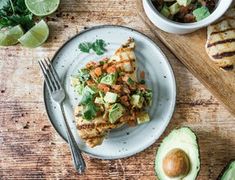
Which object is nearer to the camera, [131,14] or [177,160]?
[177,160]

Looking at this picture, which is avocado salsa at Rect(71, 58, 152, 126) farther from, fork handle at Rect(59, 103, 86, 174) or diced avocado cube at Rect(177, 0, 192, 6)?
diced avocado cube at Rect(177, 0, 192, 6)

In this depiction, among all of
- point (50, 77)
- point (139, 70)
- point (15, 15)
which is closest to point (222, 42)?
point (139, 70)

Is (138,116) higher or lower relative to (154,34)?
lower

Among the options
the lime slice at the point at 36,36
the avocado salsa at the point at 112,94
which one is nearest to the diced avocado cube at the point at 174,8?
the avocado salsa at the point at 112,94

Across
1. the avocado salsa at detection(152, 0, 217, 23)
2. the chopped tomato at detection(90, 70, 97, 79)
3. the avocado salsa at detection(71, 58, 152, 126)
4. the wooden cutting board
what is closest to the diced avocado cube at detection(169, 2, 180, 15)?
the avocado salsa at detection(152, 0, 217, 23)

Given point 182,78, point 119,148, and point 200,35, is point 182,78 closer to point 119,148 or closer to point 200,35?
point 200,35

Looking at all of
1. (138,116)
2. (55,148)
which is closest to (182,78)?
(138,116)

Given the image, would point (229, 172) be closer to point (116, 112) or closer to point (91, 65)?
point (116, 112)
